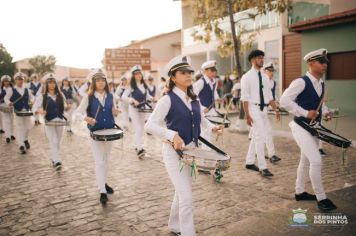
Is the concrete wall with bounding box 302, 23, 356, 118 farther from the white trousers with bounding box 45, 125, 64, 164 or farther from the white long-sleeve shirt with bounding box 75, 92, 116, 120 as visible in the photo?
the white long-sleeve shirt with bounding box 75, 92, 116, 120

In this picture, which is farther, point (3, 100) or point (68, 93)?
point (68, 93)

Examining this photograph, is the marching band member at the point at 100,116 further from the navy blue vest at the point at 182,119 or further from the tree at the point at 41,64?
the tree at the point at 41,64

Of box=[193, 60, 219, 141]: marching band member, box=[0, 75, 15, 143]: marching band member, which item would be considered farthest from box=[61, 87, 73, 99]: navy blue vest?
box=[193, 60, 219, 141]: marching band member

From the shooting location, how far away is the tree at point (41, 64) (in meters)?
59.1

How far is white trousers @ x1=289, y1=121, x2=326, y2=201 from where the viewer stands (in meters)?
4.92

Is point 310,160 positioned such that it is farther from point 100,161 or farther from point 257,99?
point 100,161

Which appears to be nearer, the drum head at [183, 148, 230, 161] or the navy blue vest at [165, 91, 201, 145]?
the drum head at [183, 148, 230, 161]

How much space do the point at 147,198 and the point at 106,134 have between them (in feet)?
4.17

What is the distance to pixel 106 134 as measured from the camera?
5688mm

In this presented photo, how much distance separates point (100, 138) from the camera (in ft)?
18.6

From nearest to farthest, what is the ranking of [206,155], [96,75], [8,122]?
[206,155] → [96,75] → [8,122]

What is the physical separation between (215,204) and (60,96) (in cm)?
474

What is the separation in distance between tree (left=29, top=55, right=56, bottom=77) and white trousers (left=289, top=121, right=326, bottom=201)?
2312 inches

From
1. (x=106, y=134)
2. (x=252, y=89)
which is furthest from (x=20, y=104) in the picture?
(x=252, y=89)
